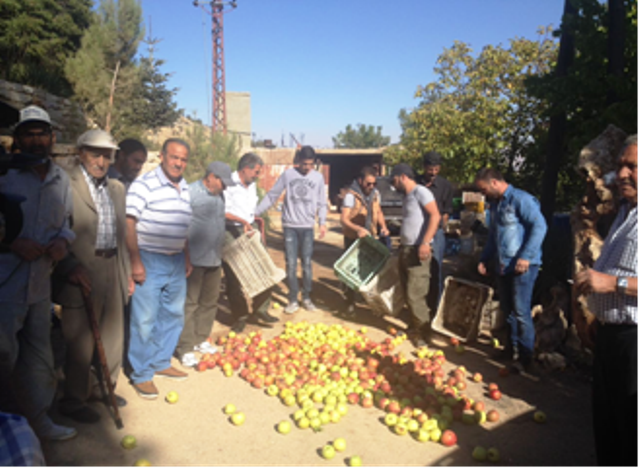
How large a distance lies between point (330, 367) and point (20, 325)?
2.95 metres

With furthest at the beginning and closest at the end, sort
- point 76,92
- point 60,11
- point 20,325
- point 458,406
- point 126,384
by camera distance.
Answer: point 60,11, point 76,92, point 126,384, point 458,406, point 20,325

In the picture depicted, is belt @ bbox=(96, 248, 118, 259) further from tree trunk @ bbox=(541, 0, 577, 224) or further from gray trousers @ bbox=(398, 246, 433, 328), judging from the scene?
tree trunk @ bbox=(541, 0, 577, 224)

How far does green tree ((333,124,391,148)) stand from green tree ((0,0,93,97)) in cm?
5319

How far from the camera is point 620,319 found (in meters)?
2.45

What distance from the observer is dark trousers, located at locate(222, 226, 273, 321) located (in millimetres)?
5750

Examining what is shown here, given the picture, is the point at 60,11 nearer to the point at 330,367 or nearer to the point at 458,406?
the point at 330,367

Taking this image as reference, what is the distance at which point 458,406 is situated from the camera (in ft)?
13.1

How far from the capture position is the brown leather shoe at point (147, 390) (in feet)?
13.5

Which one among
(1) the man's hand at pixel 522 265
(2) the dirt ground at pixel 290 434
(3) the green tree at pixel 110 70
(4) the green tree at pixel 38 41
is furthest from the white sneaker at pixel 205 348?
(3) the green tree at pixel 110 70

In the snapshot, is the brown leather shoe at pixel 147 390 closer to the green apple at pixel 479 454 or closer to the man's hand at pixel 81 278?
the man's hand at pixel 81 278

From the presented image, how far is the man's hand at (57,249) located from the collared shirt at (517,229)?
395cm

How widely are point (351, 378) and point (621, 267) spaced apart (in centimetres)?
290

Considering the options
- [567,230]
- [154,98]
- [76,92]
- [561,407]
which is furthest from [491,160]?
[154,98]

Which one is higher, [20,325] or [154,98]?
[154,98]
